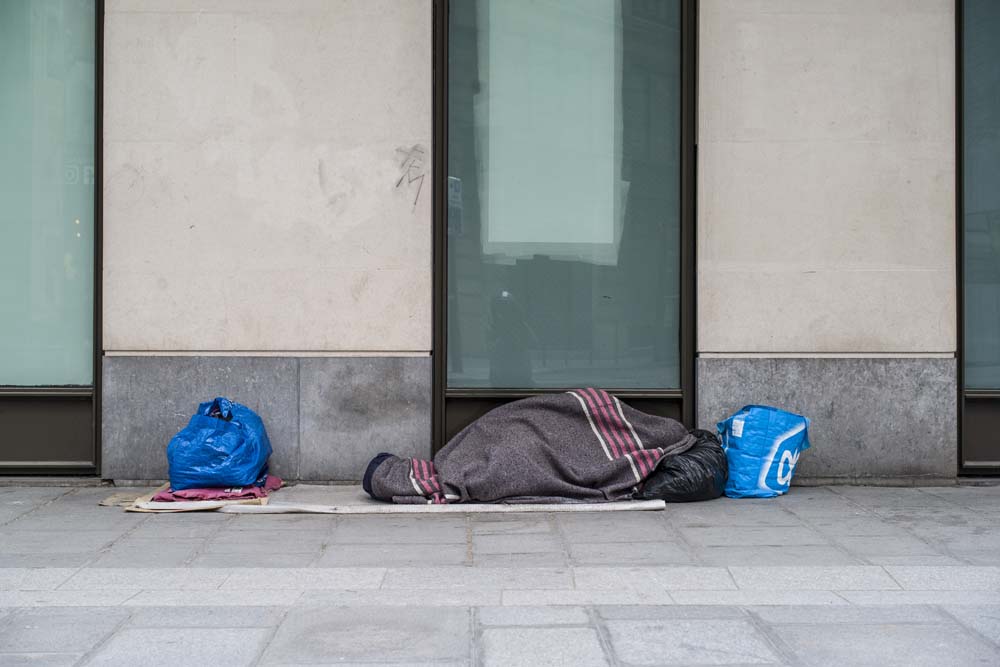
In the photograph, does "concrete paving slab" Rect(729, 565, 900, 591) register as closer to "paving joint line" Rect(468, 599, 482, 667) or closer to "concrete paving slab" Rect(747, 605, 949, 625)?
"concrete paving slab" Rect(747, 605, 949, 625)

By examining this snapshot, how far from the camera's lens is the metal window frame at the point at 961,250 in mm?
7840

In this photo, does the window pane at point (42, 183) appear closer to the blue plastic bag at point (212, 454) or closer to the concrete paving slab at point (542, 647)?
the blue plastic bag at point (212, 454)

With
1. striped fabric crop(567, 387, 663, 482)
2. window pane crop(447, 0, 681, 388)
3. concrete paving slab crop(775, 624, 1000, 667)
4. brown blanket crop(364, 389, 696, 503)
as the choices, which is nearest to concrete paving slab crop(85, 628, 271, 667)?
concrete paving slab crop(775, 624, 1000, 667)

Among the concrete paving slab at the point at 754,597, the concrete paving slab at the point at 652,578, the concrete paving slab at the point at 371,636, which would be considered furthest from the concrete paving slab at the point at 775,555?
the concrete paving slab at the point at 371,636

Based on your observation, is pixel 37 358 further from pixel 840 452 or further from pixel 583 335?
pixel 840 452

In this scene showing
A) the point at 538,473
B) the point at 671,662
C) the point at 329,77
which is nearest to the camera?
the point at 671,662

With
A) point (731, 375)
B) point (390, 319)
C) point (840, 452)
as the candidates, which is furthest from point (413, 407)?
point (840, 452)

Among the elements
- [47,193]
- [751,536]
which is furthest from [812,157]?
[47,193]

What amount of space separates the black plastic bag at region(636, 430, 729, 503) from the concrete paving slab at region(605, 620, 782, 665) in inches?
102

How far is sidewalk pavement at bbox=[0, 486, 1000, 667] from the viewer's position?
4.13 metres

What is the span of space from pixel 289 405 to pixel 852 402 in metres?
4.10

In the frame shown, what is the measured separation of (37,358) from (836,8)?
20.9ft

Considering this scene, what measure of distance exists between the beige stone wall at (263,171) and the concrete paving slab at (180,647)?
3.59m

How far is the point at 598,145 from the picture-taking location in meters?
7.93
